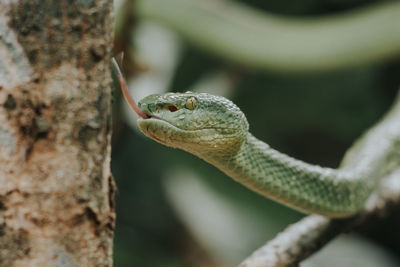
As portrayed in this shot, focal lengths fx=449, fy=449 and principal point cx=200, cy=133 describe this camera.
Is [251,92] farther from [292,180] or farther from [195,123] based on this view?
[195,123]

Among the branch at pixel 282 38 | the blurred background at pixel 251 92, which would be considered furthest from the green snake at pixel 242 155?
the branch at pixel 282 38

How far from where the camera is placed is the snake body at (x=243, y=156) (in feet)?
4.35

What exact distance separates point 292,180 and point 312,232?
0.20 m

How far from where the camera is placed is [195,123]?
4.49 ft

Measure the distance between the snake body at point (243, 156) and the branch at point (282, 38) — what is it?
1992 millimetres

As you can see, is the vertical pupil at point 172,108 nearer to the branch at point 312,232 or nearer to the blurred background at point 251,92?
the branch at point 312,232

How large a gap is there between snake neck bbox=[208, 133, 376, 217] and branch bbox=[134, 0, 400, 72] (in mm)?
→ 2105

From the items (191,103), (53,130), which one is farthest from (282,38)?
(53,130)

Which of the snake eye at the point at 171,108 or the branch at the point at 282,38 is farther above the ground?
the snake eye at the point at 171,108

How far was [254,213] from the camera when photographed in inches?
114

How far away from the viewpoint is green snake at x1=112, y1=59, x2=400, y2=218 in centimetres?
132

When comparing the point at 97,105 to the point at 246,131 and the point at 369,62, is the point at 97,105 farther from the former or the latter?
the point at 369,62

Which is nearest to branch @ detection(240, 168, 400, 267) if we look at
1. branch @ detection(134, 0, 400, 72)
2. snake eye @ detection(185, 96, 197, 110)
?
snake eye @ detection(185, 96, 197, 110)

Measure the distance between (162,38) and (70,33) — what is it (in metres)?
3.02
